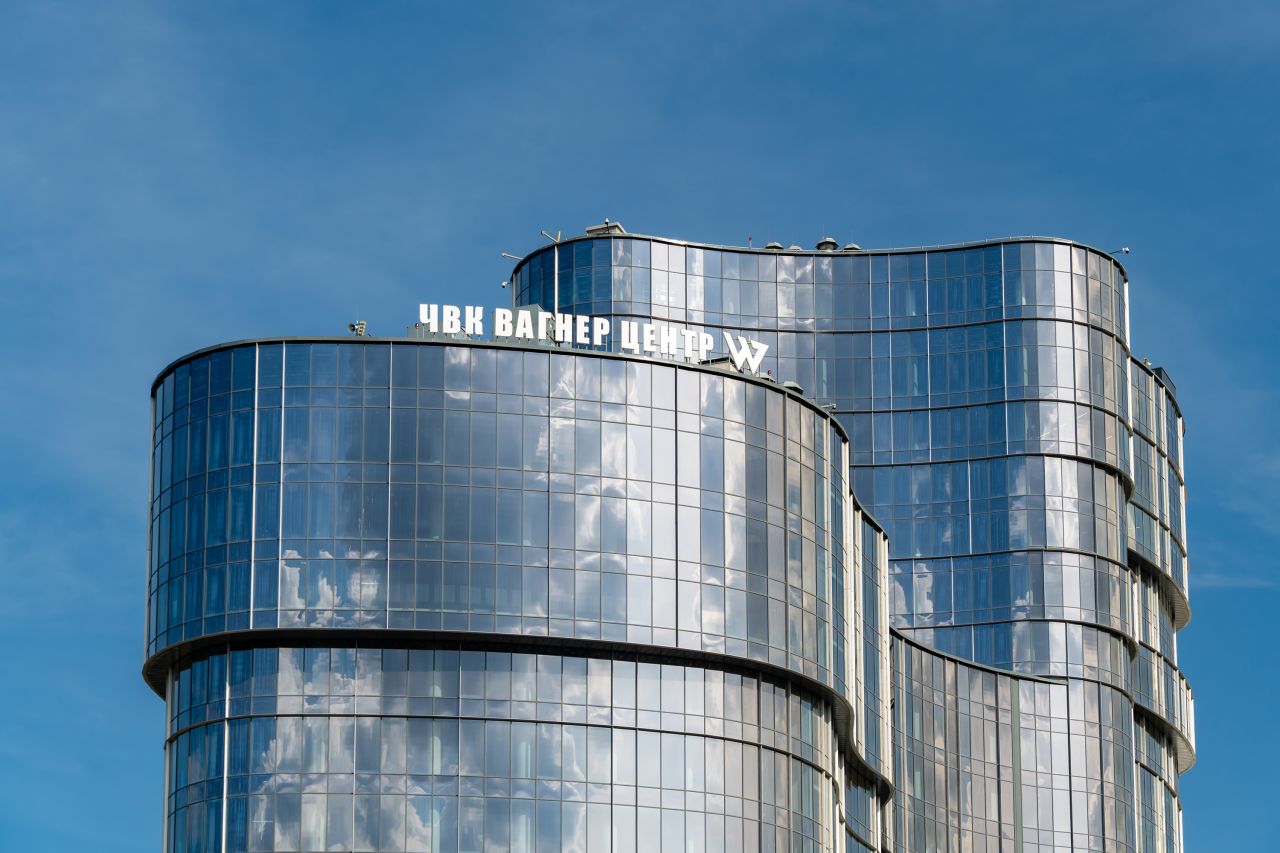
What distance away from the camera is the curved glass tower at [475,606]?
13262cm

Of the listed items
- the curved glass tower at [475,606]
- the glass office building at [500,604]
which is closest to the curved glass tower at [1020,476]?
the glass office building at [500,604]


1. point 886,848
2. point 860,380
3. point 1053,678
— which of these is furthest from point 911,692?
point 860,380

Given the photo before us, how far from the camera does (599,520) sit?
450 ft

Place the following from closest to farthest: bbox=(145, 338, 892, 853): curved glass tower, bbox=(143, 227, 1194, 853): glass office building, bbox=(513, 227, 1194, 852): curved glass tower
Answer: bbox=(145, 338, 892, 853): curved glass tower < bbox=(143, 227, 1194, 853): glass office building < bbox=(513, 227, 1194, 852): curved glass tower

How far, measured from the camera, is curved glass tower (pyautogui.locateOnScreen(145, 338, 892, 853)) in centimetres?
13262

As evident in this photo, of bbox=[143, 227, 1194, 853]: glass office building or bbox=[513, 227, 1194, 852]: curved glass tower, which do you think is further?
bbox=[513, 227, 1194, 852]: curved glass tower

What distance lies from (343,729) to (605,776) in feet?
41.6

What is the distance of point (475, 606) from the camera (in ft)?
439

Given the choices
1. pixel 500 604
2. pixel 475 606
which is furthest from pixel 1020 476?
pixel 475 606

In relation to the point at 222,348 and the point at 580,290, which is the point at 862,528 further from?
the point at 580,290

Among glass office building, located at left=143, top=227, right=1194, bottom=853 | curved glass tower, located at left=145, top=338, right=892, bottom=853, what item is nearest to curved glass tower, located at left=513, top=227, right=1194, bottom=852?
glass office building, located at left=143, top=227, right=1194, bottom=853

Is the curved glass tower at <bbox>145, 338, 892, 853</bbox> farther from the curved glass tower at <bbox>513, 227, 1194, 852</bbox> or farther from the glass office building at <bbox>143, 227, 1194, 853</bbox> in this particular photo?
the curved glass tower at <bbox>513, 227, 1194, 852</bbox>

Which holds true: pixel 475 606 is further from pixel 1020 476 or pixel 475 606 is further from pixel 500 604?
pixel 1020 476

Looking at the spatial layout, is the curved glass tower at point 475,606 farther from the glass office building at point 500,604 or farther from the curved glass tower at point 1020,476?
the curved glass tower at point 1020,476
